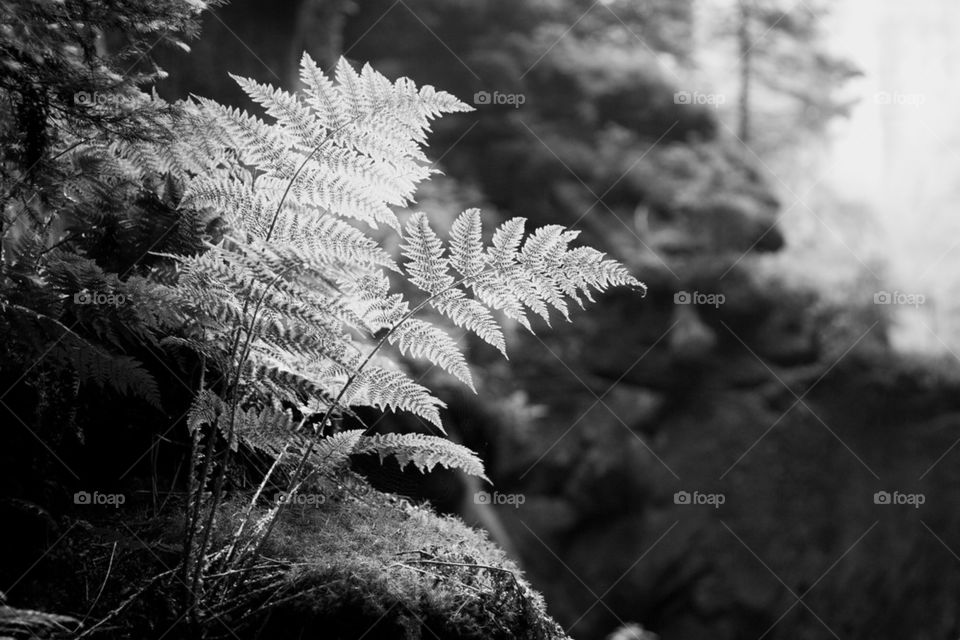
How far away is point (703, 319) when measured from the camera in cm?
928

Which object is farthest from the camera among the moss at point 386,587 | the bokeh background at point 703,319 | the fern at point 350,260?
the bokeh background at point 703,319

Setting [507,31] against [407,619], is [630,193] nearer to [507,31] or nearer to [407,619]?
[507,31]

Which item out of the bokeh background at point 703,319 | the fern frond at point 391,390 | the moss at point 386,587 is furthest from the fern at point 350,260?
the bokeh background at point 703,319

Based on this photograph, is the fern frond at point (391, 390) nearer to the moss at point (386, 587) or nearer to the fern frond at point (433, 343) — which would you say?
the fern frond at point (433, 343)

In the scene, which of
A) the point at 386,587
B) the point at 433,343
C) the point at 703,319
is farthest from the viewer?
the point at 703,319

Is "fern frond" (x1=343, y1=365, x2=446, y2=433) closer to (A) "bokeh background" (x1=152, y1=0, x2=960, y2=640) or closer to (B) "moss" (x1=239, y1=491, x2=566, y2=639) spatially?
(B) "moss" (x1=239, y1=491, x2=566, y2=639)

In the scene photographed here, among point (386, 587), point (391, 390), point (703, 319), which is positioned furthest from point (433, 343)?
point (703, 319)

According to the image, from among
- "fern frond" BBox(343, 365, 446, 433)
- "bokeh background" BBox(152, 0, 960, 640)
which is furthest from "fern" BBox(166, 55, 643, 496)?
"bokeh background" BBox(152, 0, 960, 640)

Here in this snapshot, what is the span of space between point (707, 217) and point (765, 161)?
1.77 metres

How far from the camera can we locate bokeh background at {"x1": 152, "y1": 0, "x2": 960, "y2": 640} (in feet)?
24.6

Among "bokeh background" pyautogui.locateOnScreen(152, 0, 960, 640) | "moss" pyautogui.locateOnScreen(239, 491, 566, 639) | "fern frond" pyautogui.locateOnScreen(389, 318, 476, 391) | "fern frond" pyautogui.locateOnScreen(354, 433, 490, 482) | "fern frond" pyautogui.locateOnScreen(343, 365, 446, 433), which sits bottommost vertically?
"moss" pyautogui.locateOnScreen(239, 491, 566, 639)

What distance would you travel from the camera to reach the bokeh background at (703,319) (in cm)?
750

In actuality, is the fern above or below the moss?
above

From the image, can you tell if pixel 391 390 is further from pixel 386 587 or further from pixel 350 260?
pixel 386 587
